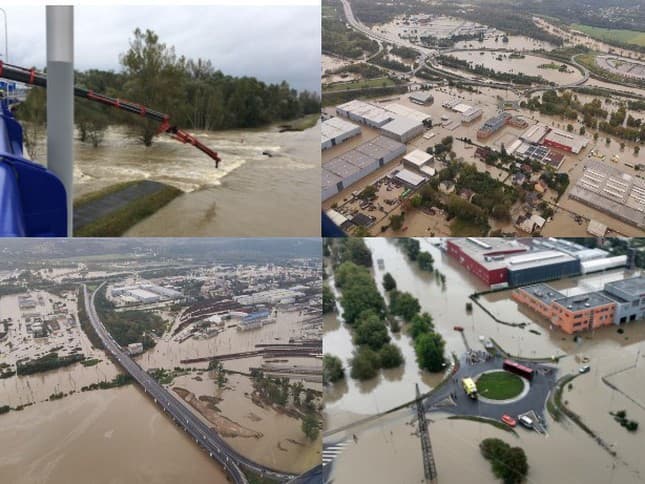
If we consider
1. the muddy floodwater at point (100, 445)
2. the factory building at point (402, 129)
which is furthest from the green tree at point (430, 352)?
the muddy floodwater at point (100, 445)

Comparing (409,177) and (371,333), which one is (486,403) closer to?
(371,333)

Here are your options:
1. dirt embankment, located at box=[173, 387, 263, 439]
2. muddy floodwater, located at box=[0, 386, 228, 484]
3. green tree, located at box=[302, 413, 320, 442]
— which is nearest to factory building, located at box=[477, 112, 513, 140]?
green tree, located at box=[302, 413, 320, 442]

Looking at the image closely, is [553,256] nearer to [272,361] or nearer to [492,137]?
[492,137]

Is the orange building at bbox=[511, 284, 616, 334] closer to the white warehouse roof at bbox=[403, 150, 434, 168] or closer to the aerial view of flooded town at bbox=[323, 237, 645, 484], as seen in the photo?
the aerial view of flooded town at bbox=[323, 237, 645, 484]

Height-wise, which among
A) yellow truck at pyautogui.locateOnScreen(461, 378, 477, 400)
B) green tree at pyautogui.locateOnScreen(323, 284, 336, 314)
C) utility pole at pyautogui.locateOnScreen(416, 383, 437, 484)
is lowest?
utility pole at pyautogui.locateOnScreen(416, 383, 437, 484)

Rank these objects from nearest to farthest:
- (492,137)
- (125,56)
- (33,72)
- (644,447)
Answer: (33,72)
(644,447)
(492,137)
(125,56)

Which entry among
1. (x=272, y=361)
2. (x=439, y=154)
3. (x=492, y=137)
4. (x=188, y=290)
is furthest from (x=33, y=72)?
(x=492, y=137)
